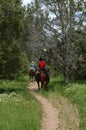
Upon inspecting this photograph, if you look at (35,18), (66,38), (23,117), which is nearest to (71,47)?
(66,38)

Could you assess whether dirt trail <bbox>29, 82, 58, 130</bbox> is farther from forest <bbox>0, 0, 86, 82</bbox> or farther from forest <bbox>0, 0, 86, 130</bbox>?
forest <bbox>0, 0, 86, 82</bbox>

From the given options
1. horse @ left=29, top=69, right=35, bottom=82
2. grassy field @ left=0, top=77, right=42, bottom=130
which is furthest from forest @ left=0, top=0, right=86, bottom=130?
horse @ left=29, top=69, right=35, bottom=82

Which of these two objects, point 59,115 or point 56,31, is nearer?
point 59,115

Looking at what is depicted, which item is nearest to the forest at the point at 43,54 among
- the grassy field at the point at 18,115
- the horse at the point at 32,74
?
the grassy field at the point at 18,115

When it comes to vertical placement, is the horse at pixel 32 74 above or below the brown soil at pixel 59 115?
below

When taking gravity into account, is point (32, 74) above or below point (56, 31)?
below

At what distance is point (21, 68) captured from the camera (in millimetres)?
25109

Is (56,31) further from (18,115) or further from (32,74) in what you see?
(18,115)

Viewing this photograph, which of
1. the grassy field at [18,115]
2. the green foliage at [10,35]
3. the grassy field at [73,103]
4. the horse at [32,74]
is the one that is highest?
the green foliage at [10,35]

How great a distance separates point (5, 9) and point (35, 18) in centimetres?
498

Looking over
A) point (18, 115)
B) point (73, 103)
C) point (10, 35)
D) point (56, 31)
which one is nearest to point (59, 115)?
point (18, 115)

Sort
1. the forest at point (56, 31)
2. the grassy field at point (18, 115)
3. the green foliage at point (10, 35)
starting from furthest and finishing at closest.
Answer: the forest at point (56, 31) < the green foliage at point (10, 35) < the grassy field at point (18, 115)

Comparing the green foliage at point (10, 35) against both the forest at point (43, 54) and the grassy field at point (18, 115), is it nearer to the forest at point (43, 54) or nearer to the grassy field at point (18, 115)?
the forest at point (43, 54)

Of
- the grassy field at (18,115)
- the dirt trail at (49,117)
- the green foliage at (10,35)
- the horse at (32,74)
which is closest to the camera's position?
the grassy field at (18,115)
